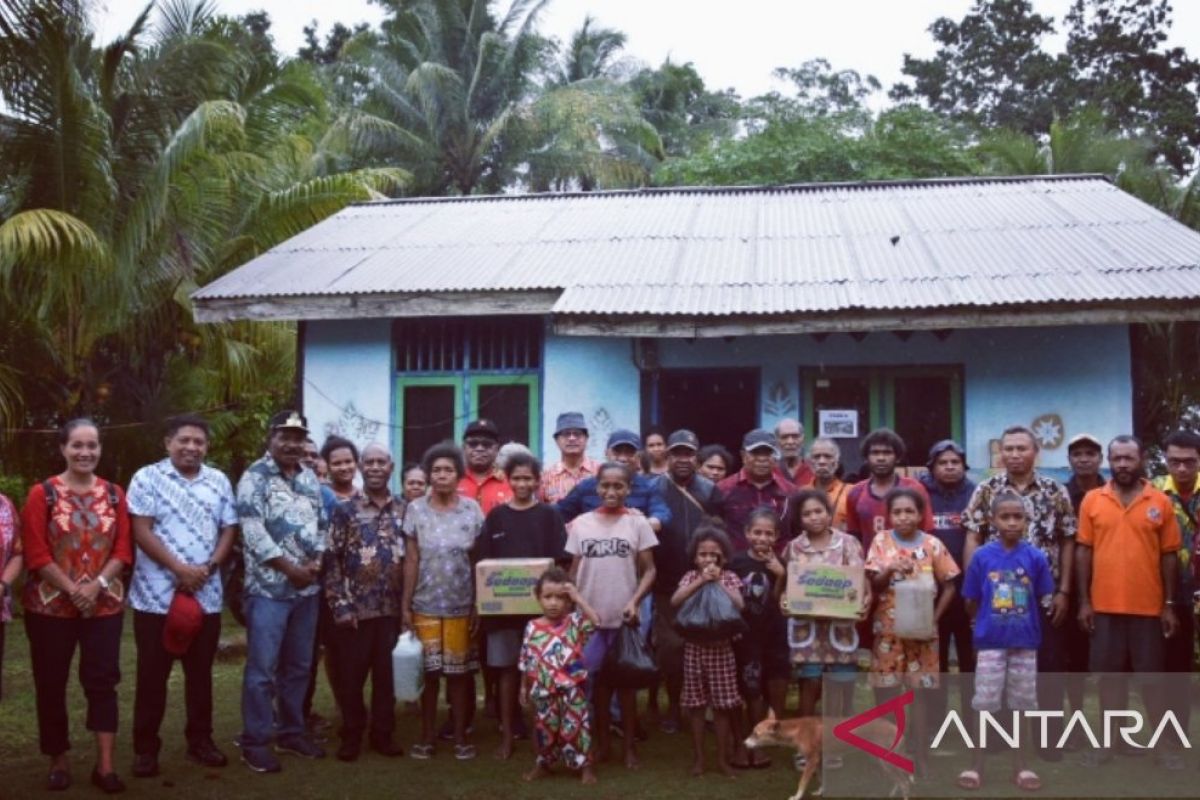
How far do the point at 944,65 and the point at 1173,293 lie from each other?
27.4 metres

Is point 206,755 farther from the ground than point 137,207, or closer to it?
closer to it

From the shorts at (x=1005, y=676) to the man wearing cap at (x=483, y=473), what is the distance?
9.03 ft

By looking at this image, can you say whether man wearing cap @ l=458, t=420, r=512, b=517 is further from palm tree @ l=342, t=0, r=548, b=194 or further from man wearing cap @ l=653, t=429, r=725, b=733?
palm tree @ l=342, t=0, r=548, b=194

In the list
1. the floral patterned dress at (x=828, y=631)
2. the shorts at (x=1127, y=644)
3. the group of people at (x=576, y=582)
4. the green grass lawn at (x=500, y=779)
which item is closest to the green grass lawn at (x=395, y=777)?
the green grass lawn at (x=500, y=779)

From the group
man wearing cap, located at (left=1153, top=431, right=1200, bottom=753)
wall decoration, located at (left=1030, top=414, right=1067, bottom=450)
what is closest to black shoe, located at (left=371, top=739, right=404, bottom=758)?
man wearing cap, located at (left=1153, top=431, right=1200, bottom=753)

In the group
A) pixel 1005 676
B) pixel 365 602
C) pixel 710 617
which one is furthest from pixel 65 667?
pixel 1005 676

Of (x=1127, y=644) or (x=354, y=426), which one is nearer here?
(x=1127, y=644)

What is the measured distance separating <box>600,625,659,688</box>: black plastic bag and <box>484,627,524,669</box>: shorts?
507 millimetres

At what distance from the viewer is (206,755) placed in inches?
259

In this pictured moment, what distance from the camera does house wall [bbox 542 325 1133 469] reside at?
10086mm

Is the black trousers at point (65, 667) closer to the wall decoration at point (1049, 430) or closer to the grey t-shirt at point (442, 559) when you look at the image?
the grey t-shirt at point (442, 559)

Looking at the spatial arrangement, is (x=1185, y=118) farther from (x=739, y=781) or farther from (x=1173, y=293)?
(x=739, y=781)

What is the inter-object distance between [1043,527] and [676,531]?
6.22 ft

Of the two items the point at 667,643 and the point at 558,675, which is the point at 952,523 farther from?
the point at 558,675
